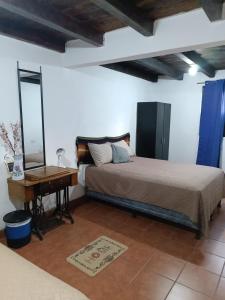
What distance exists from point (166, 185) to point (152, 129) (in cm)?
205

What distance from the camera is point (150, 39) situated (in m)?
2.33

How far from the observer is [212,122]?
4.41 metres

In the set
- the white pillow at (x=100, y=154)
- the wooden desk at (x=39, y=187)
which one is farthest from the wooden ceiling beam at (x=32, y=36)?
the wooden desk at (x=39, y=187)

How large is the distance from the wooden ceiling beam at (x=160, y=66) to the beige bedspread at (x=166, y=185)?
64.8 inches

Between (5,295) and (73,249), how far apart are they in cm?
145

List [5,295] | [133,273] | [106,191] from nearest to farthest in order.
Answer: [5,295], [133,273], [106,191]

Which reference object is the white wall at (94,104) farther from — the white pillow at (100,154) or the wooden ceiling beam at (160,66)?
the wooden ceiling beam at (160,66)

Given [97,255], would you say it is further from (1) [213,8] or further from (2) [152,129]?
(2) [152,129]

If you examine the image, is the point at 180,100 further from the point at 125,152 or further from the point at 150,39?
the point at 150,39

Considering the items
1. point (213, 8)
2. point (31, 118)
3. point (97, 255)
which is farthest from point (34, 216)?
point (213, 8)

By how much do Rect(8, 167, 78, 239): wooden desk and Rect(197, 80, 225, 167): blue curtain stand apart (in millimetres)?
2910

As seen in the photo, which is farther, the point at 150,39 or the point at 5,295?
the point at 150,39

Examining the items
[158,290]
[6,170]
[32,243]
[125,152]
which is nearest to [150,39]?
[125,152]

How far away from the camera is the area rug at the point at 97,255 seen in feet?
6.90
